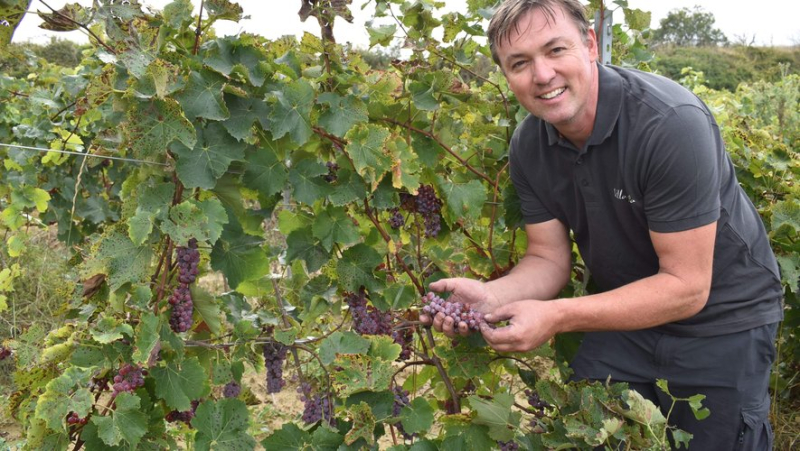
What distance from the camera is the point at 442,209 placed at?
2.15 meters

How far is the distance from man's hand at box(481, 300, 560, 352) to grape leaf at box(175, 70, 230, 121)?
79 cm

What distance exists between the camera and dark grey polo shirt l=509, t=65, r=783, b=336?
1644 millimetres

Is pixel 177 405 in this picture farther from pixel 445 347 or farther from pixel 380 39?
pixel 380 39

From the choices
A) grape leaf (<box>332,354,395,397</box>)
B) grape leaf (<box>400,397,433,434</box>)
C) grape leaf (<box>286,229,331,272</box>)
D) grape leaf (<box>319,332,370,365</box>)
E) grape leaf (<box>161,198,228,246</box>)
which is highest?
grape leaf (<box>161,198,228,246</box>)

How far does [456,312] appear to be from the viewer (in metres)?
1.78

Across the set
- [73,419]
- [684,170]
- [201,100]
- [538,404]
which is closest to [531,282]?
[538,404]

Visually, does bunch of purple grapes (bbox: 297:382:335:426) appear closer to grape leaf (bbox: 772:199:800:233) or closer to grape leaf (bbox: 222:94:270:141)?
grape leaf (bbox: 222:94:270:141)

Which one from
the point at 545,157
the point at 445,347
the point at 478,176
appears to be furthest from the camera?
the point at 478,176

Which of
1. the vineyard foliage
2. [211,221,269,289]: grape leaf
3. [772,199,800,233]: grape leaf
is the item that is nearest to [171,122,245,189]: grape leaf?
the vineyard foliage

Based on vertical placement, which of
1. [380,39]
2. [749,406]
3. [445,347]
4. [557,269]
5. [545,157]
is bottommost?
[749,406]

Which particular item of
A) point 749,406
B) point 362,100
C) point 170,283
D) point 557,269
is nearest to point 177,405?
point 170,283

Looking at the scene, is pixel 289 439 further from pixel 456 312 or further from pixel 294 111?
pixel 294 111

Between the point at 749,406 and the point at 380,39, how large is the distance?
1431 mm

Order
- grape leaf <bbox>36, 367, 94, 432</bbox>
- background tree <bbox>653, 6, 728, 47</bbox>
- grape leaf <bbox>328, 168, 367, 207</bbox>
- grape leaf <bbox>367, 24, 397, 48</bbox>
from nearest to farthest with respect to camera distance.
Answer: grape leaf <bbox>36, 367, 94, 432</bbox> < grape leaf <bbox>328, 168, 367, 207</bbox> < grape leaf <bbox>367, 24, 397, 48</bbox> < background tree <bbox>653, 6, 728, 47</bbox>
